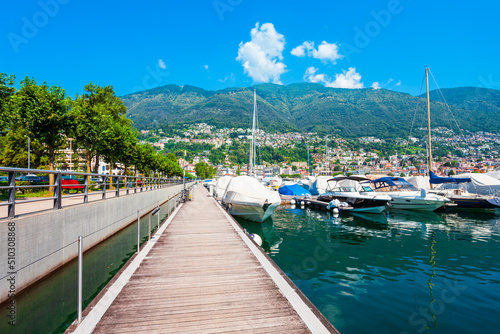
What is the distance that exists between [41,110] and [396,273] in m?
19.0

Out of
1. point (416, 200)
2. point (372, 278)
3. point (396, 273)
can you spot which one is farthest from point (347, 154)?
point (372, 278)

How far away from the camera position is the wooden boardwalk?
3400mm

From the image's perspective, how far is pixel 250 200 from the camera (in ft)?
56.0

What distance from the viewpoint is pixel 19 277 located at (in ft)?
17.1

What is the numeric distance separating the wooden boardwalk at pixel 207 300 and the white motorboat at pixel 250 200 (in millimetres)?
9717

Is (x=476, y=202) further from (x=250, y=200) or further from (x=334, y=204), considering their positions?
(x=250, y=200)

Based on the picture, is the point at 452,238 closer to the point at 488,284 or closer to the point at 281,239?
the point at 488,284

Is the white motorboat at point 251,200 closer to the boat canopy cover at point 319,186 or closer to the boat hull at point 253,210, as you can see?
the boat hull at point 253,210

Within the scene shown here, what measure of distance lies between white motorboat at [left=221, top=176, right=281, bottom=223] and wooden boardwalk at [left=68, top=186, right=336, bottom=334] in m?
9.72

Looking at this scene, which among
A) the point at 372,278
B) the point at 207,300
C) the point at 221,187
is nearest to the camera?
the point at 207,300

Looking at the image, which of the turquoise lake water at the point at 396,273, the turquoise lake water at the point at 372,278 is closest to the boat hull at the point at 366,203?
the turquoise lake water at the point at 396,273

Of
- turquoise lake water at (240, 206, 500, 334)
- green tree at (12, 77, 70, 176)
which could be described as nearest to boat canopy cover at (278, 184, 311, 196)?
turquoise lake water at (240, 206, 500, 334)

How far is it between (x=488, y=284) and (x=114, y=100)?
39464 mm

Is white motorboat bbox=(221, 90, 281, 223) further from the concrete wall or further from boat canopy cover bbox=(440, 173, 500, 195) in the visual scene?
boat canopy cover bbox=(440, 173, 500, 195)
